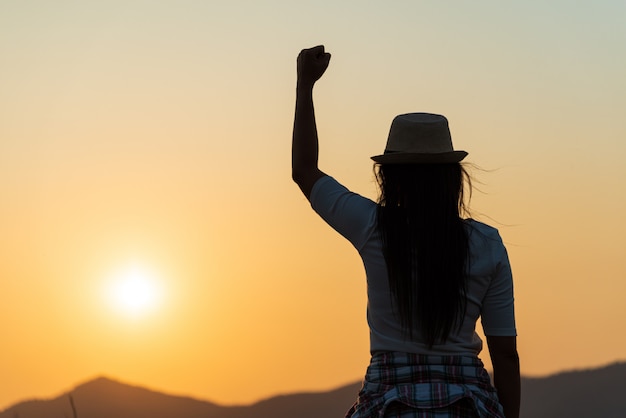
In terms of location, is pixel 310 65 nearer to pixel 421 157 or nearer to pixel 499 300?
pixel 421 157

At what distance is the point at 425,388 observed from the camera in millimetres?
3354

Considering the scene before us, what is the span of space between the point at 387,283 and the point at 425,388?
34 cm

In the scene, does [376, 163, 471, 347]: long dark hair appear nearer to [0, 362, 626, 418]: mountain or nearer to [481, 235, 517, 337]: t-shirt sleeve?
[481, 235, 517, 337]: t-shirt sleeve

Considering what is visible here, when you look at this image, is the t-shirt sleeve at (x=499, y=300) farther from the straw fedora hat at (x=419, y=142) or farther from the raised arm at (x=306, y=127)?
the raised arm at (x=306, y=127)

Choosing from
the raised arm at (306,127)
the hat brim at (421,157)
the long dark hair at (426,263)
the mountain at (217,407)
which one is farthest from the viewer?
the mountain at (217,407)

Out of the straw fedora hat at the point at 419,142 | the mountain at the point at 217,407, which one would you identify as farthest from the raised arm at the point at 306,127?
the mountain at the point at 217,407

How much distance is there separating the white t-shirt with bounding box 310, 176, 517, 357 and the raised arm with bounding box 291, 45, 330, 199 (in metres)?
0.10

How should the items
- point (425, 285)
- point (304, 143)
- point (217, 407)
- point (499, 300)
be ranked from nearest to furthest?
point (425, 285) < point (499, 300) < point (304, 143) < point (217, 407)

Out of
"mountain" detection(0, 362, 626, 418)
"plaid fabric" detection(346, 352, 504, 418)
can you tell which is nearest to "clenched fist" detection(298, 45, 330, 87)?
"plaid fabric" detection(346, 352, 504, 418)

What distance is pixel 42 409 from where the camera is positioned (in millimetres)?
38719

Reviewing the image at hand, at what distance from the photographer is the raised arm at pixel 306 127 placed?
357cm

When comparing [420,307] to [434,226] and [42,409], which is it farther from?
[42,409]

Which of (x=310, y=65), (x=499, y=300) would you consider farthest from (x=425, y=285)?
(x=310, y=65)

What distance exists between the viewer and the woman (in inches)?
131
